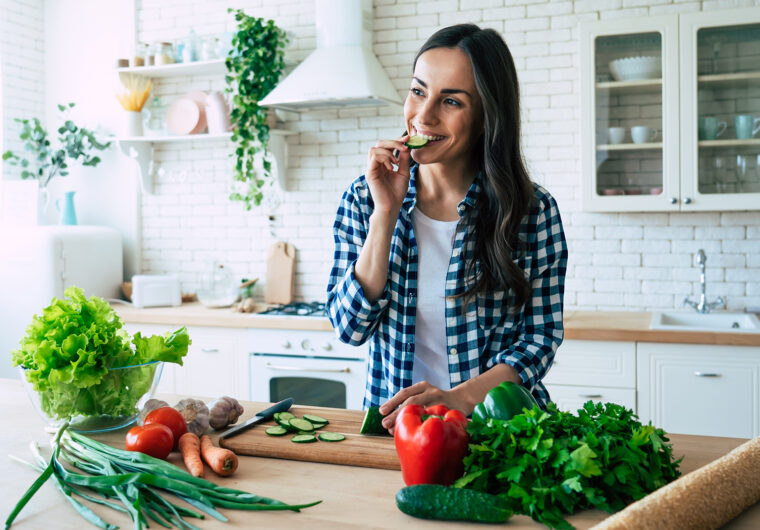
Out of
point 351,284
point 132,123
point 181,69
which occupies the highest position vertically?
point 181,69

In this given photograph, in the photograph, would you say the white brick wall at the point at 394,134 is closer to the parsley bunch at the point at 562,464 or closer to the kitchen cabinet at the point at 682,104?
the kitchen cabinet at the point at 682,104

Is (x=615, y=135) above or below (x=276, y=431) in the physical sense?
above

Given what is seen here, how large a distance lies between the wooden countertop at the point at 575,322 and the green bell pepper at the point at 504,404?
201 centimetres

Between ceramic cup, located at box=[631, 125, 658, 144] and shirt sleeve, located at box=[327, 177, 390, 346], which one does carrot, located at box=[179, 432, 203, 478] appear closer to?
shirt sleeve, located at box=[327, 177, 390, 346]

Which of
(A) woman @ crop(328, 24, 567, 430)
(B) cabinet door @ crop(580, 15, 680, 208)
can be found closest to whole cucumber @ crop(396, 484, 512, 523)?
(A) woman @ crop(328, 24, 567, 430)

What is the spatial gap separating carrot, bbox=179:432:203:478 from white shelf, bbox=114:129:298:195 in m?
2.93

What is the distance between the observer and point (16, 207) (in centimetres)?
455

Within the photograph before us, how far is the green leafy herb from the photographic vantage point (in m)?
1.52

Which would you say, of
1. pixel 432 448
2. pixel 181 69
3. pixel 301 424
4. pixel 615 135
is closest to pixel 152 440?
pixel 301 424

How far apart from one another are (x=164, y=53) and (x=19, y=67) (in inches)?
43.1

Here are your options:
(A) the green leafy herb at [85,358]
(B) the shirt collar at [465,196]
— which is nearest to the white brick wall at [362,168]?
(B) the shirt collar at [465,196]

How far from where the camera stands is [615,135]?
358 cm

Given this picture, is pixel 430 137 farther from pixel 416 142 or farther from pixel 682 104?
pixel 682 104

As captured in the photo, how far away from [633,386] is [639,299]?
2.41 feet
